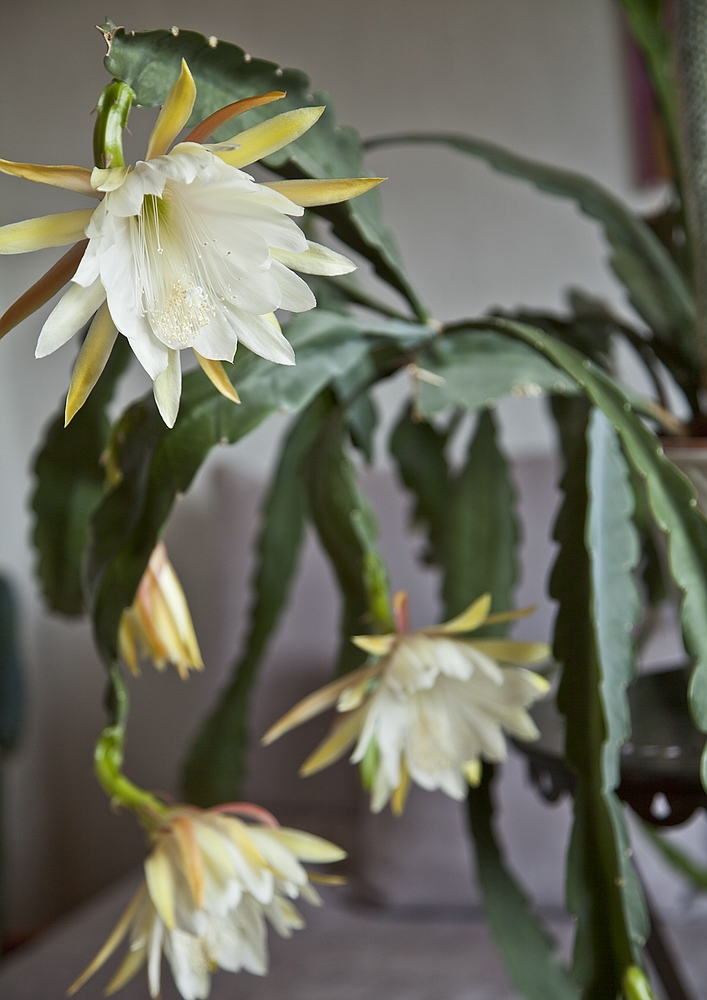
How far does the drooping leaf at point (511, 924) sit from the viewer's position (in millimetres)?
809

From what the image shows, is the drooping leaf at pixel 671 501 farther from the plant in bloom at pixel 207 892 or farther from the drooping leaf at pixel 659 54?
the drooping leaf at pixel 659 54

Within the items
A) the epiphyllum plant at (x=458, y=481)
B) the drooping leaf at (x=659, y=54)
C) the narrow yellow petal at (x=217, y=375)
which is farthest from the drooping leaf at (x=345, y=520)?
the drooping leaf at (x=659, y=54)

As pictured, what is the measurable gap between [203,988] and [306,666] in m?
0.85

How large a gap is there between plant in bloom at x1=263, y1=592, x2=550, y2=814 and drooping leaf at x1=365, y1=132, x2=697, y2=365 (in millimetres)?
409

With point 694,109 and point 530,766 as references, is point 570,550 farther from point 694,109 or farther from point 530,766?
point 694,109

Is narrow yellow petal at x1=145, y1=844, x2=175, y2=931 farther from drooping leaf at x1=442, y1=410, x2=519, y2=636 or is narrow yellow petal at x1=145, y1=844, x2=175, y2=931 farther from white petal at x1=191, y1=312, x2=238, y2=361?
drooping leaf at x1=442, y1=410, x2=519, y2=636

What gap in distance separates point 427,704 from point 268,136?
0.46m

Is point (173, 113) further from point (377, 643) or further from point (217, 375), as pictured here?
point (377, 643)

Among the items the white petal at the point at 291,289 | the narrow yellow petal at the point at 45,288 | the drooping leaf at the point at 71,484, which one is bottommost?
the drooping leaf at the point at 71,484

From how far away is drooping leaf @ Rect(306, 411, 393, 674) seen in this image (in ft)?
2.40

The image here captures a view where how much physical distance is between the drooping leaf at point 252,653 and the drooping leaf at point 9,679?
78cm

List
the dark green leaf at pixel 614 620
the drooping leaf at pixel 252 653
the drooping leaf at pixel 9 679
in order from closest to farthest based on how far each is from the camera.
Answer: the dark green leaf at pixel 614 620
the drooping leaf at pixel 252 653
the drooping leaf at pixel 9 679

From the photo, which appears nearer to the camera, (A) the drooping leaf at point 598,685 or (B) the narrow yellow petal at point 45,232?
(B) the narrow yellow petal at point 45,232

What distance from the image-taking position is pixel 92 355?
1.49ft
